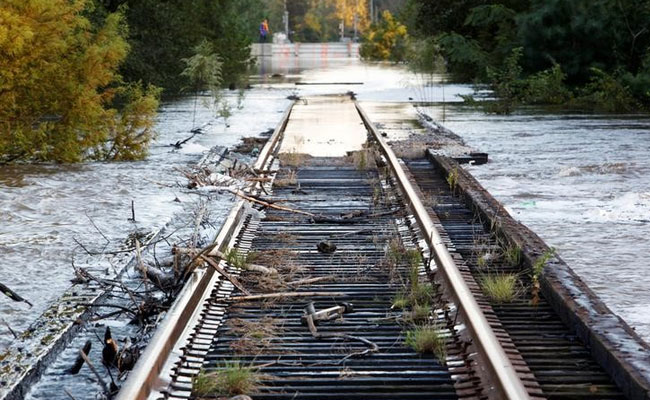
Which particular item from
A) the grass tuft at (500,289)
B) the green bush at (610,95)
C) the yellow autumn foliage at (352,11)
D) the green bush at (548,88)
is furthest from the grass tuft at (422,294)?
the yellow autumn foliage at (352,11)

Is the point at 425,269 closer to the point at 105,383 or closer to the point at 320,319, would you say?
the point at 320,319

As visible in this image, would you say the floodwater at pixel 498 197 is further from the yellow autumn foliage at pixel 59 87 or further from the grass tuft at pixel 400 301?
the grass tuft at pixel 400 301

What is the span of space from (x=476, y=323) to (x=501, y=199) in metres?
7.13

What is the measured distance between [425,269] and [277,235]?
2.17m

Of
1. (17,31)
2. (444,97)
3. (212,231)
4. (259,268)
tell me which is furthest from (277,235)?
(444,97)

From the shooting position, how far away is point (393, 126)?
24641 mm

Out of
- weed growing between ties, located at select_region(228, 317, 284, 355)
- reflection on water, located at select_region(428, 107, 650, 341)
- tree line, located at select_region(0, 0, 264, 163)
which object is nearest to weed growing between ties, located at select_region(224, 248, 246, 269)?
weed growing between ties, located at select_region(228, 317, 284, 355)

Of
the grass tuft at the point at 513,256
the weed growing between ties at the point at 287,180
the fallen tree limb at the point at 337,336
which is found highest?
the fallen tree limb at the point at 337,336

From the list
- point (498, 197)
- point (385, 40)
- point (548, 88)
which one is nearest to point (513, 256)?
point (498, 197)

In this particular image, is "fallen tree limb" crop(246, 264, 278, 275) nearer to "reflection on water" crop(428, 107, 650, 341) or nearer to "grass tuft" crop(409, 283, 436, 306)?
"grass tuft" crop(409, 283, 436, 306)

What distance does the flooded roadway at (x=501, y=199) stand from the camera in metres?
8.70

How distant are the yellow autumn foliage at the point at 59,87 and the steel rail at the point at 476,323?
7.32 meters

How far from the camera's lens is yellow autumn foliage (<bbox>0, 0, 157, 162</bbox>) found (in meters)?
15.2

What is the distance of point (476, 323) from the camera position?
6.25m
